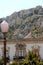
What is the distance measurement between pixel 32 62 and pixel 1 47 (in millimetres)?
9119

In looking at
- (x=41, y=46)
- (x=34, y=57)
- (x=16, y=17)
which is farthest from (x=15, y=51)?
(x=16, y=17)

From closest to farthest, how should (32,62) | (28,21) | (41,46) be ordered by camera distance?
(32,62), (41,46), (28,21)

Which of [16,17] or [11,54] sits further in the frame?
[16,17]

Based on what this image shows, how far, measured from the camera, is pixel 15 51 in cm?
2666

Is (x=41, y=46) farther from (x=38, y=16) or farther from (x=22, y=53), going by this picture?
(x=38, y=16)

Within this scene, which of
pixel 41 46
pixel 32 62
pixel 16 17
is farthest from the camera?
pixel 16 17

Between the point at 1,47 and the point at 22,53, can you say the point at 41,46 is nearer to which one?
the point at 22,53

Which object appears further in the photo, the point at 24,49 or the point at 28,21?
the point at 28,21

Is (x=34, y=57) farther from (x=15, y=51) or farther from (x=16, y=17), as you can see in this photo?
(x=16, y=17)

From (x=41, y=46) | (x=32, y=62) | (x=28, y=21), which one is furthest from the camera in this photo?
(x=28, y=21)

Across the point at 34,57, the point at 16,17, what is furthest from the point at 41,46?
the point at 16,17

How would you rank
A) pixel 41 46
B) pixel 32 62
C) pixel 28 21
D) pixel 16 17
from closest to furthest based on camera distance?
1. pixel 32 62
2. pixel 41 46
3. pixel 28 21
4. pixel 16 17

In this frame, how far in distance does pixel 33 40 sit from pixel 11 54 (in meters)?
2.27

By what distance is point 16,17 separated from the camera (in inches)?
4368
